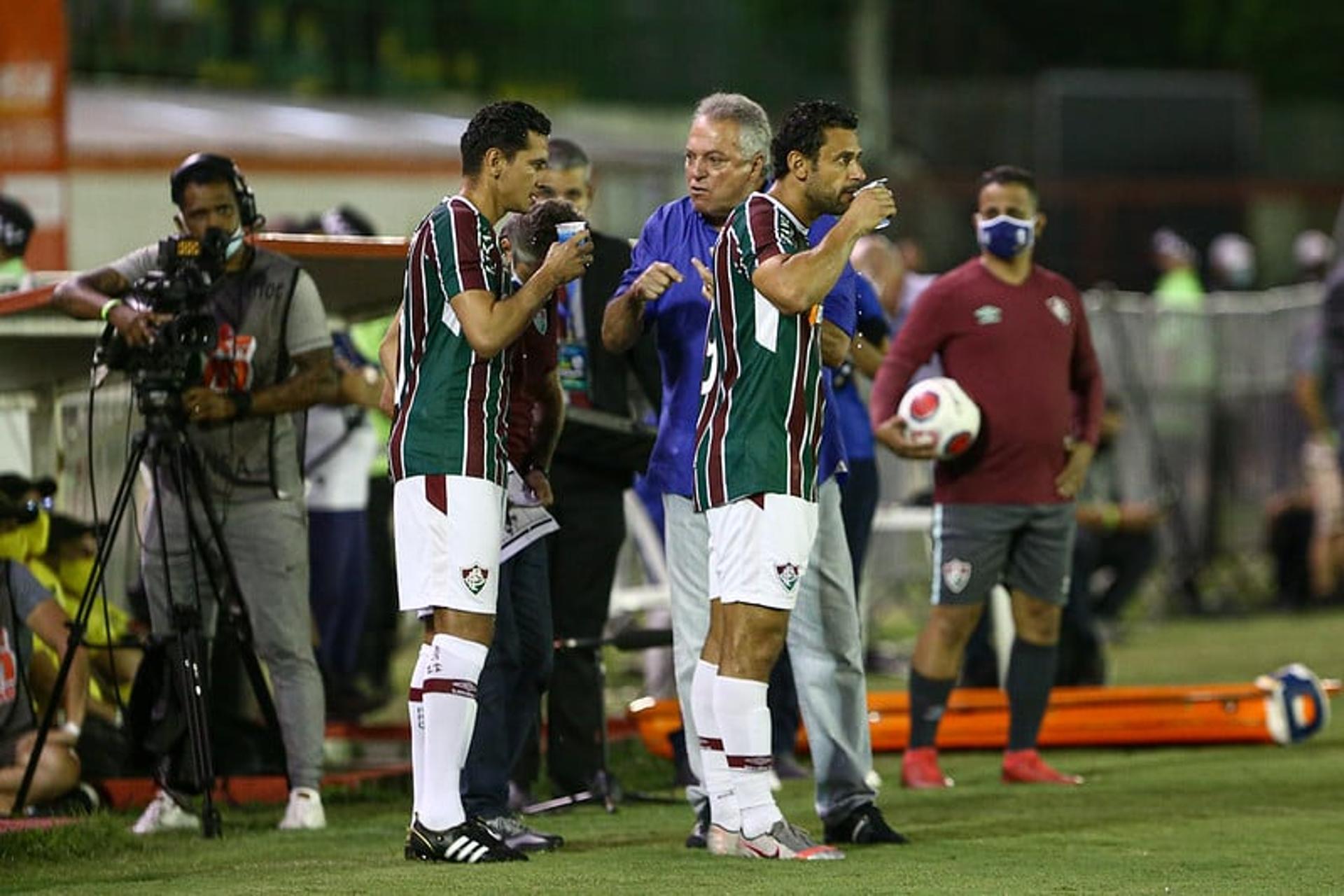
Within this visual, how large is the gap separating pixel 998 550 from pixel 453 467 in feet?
9.32

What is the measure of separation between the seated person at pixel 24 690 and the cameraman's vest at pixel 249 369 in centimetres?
76

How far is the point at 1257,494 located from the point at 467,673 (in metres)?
12.7

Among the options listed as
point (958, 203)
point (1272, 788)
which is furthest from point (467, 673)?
point (958, 203)

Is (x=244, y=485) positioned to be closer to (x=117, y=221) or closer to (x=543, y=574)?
(x=543, y=574)

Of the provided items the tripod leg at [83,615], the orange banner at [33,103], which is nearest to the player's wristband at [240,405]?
the tripod leg at [83,615]

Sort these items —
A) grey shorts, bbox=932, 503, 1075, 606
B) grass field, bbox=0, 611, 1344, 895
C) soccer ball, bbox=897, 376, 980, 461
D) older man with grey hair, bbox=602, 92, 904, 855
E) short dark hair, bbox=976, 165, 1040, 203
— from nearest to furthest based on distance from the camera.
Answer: grass field, bbox=0, 611, 1344, 895 → older man with grey hair, bbox=602, 92, 904, 855 → soccer ball, bbox=897, 376, 980, 461 → grey shorts, bbox=932, 503, 1075, 606 → short dark hair, bbox=976, 165, 1040, 203

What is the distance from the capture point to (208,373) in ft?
30.2

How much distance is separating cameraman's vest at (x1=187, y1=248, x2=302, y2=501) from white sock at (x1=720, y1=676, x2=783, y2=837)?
2.08m

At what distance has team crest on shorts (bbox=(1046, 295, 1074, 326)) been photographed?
10164 millimetres

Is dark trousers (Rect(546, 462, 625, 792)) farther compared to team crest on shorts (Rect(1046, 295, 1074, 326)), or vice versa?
team crest on shorts (Rect(1046, 295, 1074, 326))

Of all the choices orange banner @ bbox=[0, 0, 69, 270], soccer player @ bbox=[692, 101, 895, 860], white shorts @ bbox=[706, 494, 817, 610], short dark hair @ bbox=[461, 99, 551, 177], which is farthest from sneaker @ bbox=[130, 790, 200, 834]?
orange banner @ bbox=[0, 0, 69, 270]

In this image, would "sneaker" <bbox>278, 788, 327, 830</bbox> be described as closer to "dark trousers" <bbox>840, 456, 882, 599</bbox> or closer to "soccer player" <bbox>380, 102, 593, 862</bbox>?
"soccer player" <bbox>380, 102, 593, 862</bbox>

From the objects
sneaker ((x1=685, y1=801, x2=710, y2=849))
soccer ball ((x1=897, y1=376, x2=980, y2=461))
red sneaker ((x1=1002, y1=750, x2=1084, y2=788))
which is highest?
soccer ball ((x1=897, y1=376, x2=980, y2=461))

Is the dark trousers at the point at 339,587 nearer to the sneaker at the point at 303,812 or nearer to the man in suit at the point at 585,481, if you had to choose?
the man in suit at the point at 585,481
